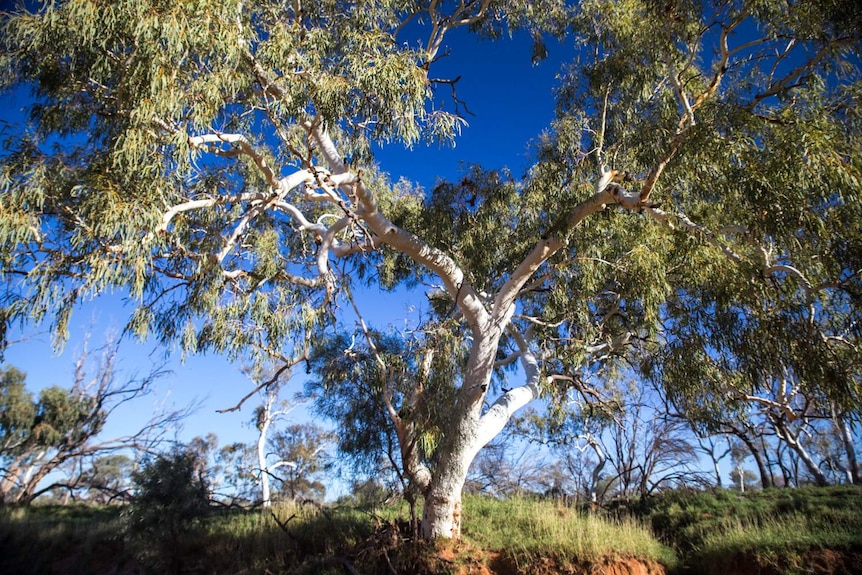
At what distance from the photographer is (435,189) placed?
796 cm

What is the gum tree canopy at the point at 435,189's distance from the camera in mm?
4496

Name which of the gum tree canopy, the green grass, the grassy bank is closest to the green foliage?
the grassy bank

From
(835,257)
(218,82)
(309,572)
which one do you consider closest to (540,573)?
(309,572)

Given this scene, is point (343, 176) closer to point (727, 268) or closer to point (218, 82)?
point (218, 82)

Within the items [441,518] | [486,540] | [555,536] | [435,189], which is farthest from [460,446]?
[435,189]

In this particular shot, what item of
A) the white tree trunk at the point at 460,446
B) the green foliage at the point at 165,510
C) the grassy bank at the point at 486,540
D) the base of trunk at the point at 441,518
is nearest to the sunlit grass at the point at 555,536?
the grassy bank at the point at 486,540

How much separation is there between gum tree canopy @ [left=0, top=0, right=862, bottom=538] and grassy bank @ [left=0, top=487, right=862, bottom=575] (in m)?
0.82

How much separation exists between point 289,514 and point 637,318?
596 cm

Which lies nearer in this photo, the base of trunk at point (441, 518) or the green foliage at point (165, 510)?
the base of trunk at point (441, 518)

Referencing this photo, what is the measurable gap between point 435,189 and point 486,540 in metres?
4.65

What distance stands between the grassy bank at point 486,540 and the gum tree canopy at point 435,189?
82cm

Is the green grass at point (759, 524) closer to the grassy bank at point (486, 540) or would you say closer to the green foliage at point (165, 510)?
A: the grassy bank at point (486, 540)

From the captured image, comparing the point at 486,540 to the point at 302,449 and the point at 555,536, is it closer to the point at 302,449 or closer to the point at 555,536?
the point at 555,536

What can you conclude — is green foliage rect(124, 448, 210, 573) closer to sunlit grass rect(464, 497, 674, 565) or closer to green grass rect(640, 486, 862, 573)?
sunlit grass rect(464, 497, 674, 565)
